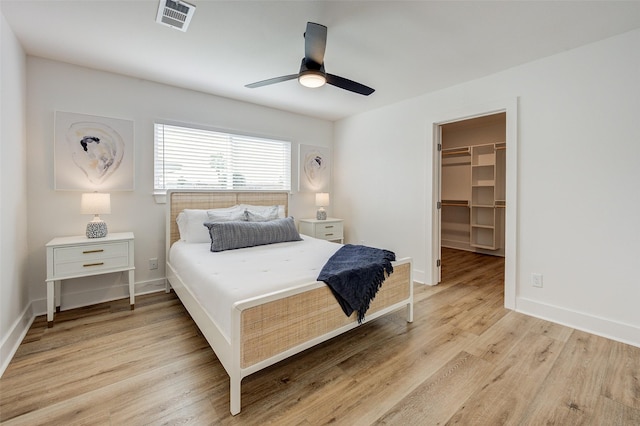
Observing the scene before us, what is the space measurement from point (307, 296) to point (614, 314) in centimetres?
264

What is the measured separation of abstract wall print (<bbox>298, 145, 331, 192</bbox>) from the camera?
4.73 meters

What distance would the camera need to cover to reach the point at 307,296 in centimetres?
186

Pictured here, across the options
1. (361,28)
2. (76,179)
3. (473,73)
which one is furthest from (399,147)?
(76,179)

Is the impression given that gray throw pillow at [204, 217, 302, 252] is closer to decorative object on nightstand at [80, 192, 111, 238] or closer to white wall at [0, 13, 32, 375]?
A: decorative object on nightstand at [80, 192, 111, 238]

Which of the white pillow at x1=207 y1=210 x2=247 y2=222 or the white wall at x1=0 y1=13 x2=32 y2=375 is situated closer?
the white wall at x1=0 y1=13 x2=32 y2=375

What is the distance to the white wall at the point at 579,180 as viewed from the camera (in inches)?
91.3

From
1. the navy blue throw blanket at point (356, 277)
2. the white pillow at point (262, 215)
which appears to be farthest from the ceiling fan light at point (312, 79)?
the white pillow at point (262, 215)

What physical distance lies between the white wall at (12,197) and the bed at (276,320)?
1.19 meters

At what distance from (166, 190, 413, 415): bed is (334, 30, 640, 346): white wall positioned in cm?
142

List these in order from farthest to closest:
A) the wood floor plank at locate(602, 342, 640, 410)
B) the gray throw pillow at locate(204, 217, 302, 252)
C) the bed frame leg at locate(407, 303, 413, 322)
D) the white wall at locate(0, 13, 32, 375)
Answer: the gray throw pillow at locate(204, 217, 302, 252), the bed frame leg at locate(407, 303, 413, 322), the white wall at locate(0, 13, 32, 375), the wood floor plank at locate(602, 342, 640, 410)

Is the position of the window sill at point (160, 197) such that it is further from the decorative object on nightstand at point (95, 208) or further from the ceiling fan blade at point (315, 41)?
the ceiling fan blade at point (315, 41)

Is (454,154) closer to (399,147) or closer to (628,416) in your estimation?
(399,147)

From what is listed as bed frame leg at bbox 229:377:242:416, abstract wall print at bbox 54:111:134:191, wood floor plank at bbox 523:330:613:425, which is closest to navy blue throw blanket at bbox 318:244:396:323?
bed frame leg at bbox 229:377:242:416

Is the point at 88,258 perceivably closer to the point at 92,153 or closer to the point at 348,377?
the point at 92,153
